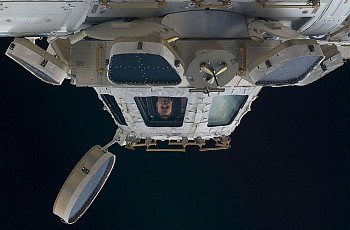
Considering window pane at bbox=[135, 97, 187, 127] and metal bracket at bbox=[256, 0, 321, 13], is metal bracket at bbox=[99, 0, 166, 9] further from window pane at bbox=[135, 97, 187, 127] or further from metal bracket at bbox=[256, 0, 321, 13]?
window pane at bbox=[135, 97, 187, 127]

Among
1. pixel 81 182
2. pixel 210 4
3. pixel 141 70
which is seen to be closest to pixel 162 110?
pixel 81 182

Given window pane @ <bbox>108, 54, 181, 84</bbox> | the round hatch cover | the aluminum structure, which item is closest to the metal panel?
the aluminum structure

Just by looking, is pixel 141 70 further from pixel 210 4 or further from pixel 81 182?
pixel 81 182

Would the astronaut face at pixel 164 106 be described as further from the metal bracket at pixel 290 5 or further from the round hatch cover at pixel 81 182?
the metal bracket at pixel 290 5

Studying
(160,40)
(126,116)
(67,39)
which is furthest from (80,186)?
(160,40)

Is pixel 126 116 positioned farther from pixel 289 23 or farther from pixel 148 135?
pixel 289 23

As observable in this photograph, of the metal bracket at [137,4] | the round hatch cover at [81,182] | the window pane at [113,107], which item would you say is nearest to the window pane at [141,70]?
the metal bracket at [137,4]

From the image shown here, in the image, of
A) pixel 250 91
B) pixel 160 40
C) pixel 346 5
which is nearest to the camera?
pixel 160 40
